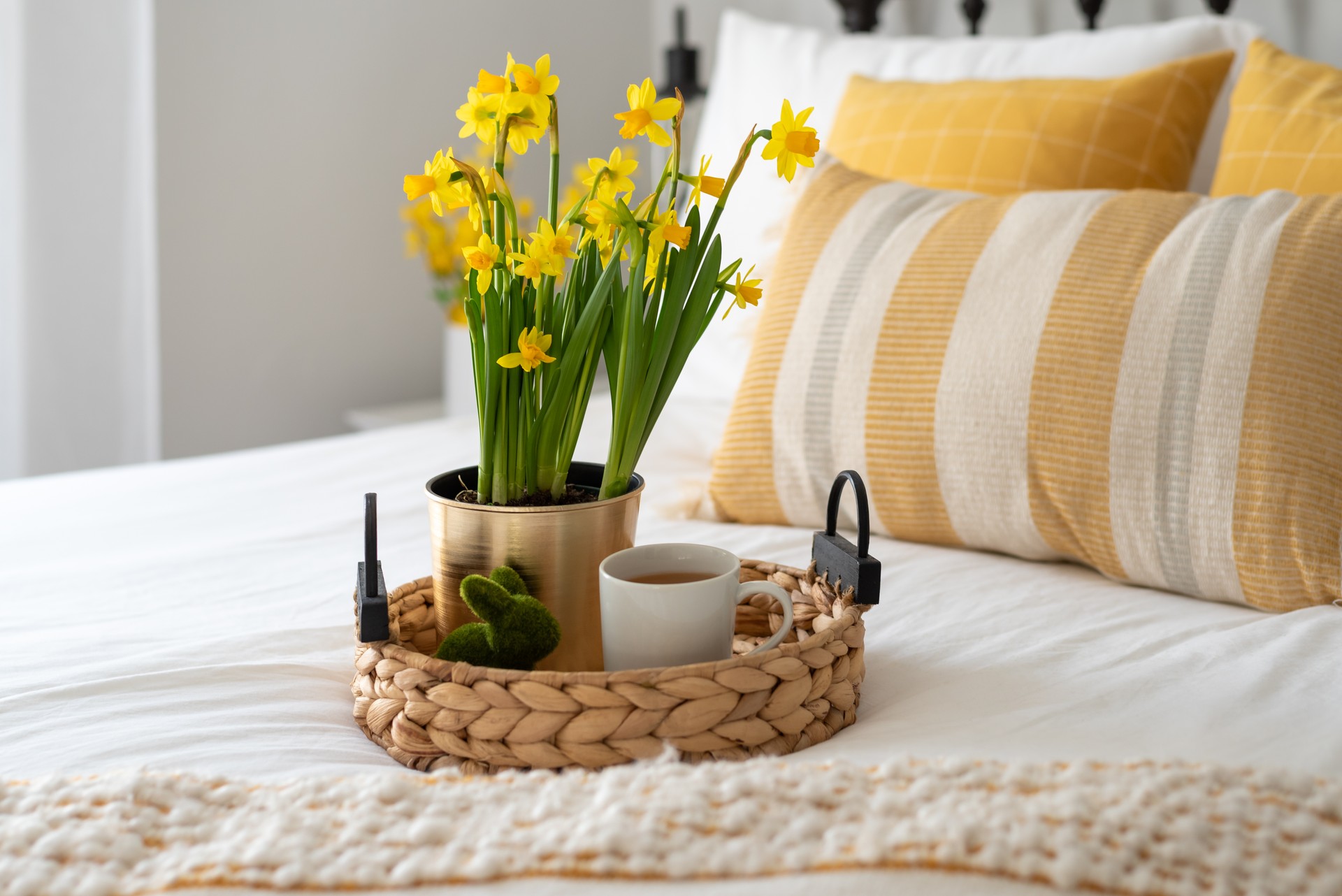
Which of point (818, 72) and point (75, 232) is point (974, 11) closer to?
point (818, 72)

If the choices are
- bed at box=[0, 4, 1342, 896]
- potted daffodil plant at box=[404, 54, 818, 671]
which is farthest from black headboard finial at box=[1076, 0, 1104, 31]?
potted daffodil plant at box=[404, 54, 818, 671]

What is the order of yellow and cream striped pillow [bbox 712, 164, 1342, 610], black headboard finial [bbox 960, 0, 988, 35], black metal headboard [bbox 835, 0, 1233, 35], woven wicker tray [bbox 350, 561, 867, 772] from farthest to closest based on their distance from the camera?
black headboard finial [bbox 960, 0, 988, 35]
black metal headboard [bbox 835, 0, 1233, 35]
yellow and cream striped pillow [bbox 712, 164, 1342, 610]
woven wicker tray [bbox 350, 561, 867, 772]

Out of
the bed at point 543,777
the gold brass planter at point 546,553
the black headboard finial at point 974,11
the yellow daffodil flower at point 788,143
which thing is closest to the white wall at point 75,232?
the bed at point 543,777

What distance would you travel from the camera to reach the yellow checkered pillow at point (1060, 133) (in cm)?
126

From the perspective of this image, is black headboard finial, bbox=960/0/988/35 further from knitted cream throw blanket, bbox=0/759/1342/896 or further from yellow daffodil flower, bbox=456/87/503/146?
knitted cream throw blanket, bbox=0/759/1342/896

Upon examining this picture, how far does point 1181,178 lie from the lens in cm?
130

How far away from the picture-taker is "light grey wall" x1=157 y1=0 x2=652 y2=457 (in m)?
2.12

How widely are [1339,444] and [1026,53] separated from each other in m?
0.82

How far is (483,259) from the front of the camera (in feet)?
2.14

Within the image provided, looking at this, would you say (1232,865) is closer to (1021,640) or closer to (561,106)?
(1021,640)

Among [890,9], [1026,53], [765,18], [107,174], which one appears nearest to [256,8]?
[107,174]

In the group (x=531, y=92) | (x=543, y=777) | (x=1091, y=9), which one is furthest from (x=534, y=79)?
(x=1091, y=9)

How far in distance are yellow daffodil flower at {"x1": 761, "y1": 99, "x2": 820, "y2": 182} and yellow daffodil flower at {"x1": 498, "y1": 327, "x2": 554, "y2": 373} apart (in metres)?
0.17

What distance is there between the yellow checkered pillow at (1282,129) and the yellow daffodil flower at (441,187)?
0.84 m
